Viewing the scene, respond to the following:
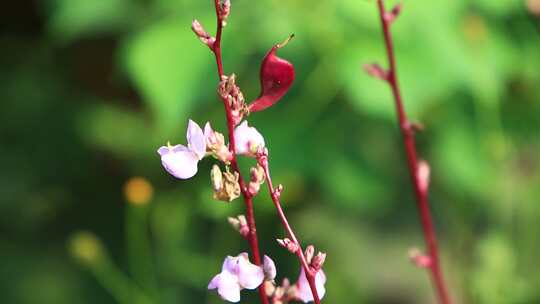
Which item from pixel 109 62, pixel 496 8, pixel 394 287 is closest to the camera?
pixel 496 8

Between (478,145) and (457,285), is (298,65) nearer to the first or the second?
(478,145)

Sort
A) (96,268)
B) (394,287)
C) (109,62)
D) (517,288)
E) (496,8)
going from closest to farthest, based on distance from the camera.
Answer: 1. (496,8)
2. (517,288)
3. (96,268)
4. (109,62)
5. (394,287)

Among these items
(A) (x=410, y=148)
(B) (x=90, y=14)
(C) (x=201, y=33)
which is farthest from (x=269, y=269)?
(B) (x=90, y=14)

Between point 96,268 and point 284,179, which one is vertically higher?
point 284,179

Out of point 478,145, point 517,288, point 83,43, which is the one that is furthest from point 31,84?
point 517,288

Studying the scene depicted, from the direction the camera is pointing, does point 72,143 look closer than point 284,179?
No

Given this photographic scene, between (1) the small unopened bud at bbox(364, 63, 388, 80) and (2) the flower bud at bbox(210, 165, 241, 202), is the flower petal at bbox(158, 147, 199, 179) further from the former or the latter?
(1) the small unopened bud at bbox(364, 63, 388, 80)

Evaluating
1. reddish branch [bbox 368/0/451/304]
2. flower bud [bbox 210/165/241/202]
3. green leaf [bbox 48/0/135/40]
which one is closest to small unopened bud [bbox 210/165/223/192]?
flower bud [bbox 210/165/241/202]
